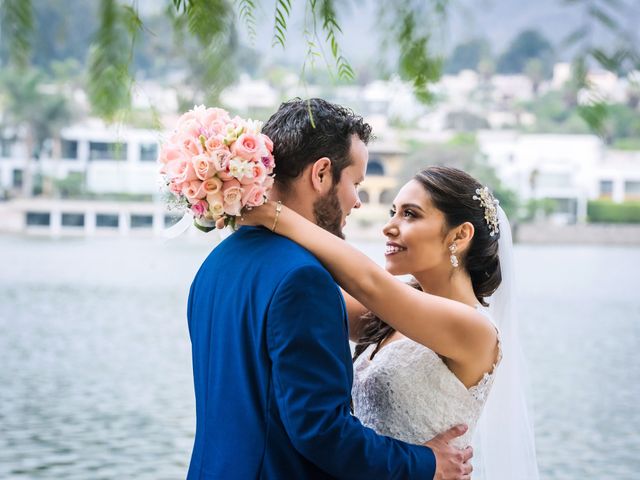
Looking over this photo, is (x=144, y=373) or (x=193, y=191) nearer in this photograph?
(x=193, y=191)

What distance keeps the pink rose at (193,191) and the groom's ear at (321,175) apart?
190 mm

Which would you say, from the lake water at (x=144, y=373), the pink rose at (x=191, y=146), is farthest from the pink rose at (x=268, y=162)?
the lake water at (x=144, y=373)

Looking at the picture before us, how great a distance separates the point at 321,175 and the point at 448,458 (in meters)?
0.57

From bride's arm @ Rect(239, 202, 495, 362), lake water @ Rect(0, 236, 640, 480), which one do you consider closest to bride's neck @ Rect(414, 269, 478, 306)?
bride's arm @ Rect(239, 202, 495, 362)

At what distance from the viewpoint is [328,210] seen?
172 cm

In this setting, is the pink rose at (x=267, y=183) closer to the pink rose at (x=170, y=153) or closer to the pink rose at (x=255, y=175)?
the pink rose at (x=255, y=175)

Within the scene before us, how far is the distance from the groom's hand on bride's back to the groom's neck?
48 cm

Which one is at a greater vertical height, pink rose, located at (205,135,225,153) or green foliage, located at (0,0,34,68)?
green foliage, located at (0,0,34,68)

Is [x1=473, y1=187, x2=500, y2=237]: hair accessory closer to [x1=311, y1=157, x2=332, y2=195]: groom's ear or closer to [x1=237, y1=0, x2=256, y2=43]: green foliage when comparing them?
[x1=311, y1=157, x2=332, y2=195]: groom's ear

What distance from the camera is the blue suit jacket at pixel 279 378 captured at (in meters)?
1.53

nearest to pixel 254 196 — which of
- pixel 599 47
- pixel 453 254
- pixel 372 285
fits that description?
pixel 372 285

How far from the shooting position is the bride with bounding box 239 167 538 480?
172 centimetres

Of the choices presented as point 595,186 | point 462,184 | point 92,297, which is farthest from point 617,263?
point 462,184

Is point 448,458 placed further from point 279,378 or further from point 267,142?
point 267,142
